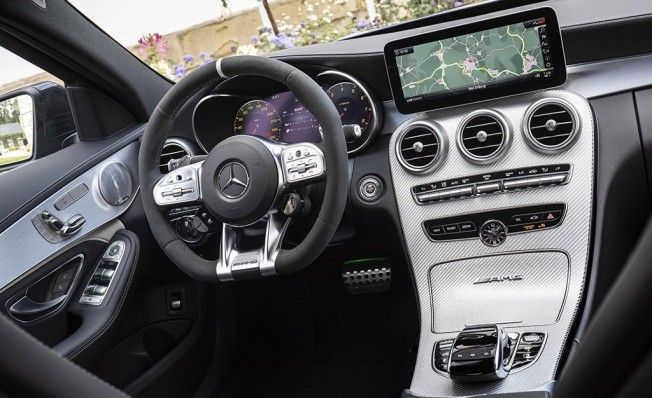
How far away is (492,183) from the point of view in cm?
206

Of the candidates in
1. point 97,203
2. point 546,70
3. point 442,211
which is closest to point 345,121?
point 442,211

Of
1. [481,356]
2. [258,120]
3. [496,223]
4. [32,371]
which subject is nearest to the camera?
[32,371]

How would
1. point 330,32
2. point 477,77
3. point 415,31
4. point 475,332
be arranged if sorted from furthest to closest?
point 330,32, point 415,31, point 477,77, point 475,332

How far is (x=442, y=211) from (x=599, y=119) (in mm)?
470

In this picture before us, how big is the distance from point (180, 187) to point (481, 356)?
33.1 inches

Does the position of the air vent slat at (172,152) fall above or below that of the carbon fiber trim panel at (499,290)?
above

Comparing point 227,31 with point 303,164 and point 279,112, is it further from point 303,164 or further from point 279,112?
point 303,164

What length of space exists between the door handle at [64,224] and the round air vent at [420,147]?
2.96 ft

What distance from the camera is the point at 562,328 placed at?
1865 mm

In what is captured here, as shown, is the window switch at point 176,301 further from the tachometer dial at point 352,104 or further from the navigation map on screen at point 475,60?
the navigation map on screen at point 475,60

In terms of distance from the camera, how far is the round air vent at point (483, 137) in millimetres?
2029

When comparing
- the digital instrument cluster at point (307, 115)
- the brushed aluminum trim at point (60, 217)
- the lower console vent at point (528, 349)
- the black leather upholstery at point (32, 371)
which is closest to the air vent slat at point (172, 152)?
the brushed aluminum trim at point (60, 217)

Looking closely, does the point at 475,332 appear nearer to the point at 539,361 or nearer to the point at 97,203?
the point at 539,361

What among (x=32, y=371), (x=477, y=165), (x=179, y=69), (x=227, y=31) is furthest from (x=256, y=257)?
(x=32, y=371)
